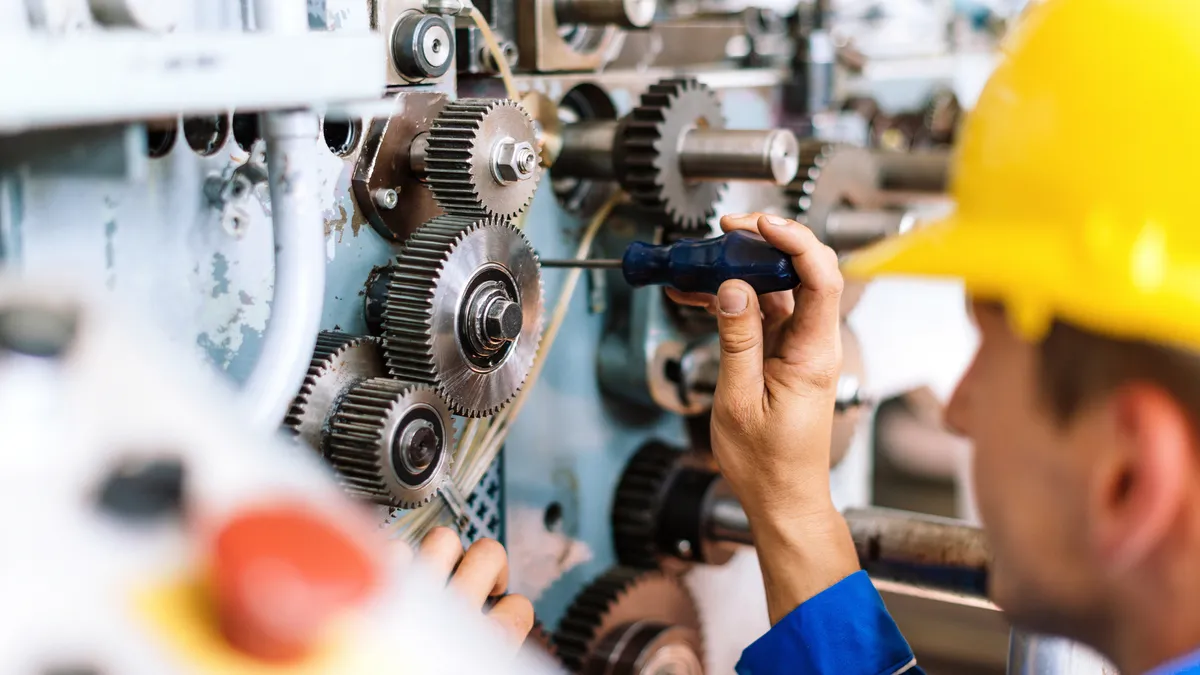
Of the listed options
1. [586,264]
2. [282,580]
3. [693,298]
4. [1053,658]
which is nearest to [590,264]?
[586,264]

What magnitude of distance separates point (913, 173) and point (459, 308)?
89cm

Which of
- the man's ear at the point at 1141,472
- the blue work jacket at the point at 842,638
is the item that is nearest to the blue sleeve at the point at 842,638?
the blue work jacket at the point at 842,638

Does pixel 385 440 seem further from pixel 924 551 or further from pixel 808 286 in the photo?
pixel 924 551

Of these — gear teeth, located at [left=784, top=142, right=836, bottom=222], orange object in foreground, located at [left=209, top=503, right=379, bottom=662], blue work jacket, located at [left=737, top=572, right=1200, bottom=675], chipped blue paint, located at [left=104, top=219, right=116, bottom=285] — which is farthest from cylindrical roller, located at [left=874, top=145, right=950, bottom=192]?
orange object in foreground, located at [left=209, top=503, right=379, bottom=662]

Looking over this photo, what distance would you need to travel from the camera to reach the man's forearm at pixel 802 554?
3.49ft

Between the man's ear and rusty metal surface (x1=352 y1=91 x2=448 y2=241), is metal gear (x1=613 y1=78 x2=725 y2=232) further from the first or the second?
the man's ear

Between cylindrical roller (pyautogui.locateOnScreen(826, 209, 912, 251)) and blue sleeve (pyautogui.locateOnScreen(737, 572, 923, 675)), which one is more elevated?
cylindrical roller (pyautogui.locateOnScreen(826, 209, 912, 251))

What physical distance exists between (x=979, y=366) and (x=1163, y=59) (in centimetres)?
23

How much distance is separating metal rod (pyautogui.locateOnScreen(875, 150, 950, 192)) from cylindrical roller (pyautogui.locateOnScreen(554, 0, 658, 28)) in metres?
0.50

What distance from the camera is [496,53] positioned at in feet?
3.51

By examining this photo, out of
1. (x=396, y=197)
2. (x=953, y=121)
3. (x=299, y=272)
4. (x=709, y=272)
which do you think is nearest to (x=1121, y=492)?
(x=709, y=272)

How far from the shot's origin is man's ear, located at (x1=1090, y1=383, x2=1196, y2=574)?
60 centimetres

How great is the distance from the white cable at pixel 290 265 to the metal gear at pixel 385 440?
0.44 feet

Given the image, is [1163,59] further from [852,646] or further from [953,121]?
[953,121]
